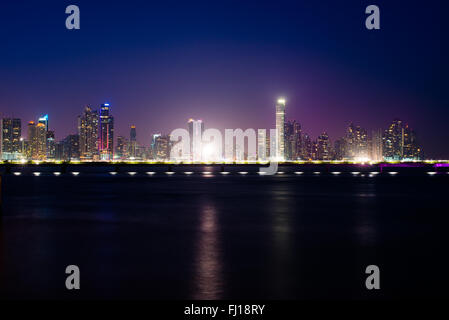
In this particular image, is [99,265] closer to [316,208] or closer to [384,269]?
[384,269]

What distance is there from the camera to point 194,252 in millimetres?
15938

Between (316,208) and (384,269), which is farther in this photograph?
(316,208)

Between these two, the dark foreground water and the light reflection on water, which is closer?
the light reflection on water

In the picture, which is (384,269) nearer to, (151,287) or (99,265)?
(151,287)

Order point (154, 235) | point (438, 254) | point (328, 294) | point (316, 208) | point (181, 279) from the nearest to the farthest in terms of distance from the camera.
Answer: point (328, 294), point (181, 279), point (438, 254), point (154, 235), point (316, 208)

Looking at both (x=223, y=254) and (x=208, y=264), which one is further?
(x=223, y=254)

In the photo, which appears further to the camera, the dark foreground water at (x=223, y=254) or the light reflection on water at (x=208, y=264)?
the dark foreground water at (x=223, y=254)

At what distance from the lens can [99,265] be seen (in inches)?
540
